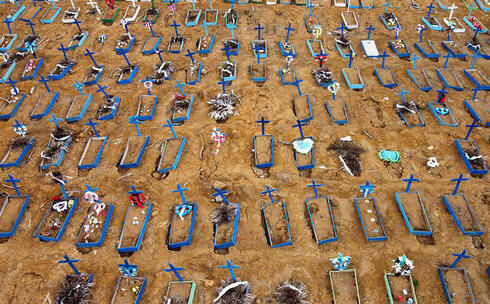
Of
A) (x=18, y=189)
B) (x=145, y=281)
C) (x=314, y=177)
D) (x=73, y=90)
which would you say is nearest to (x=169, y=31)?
(x=73, y=90)

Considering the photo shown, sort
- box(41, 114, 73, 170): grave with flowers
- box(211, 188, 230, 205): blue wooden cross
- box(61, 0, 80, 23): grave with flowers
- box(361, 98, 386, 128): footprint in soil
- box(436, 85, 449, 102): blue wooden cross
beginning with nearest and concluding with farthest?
box(211, 188, 230, 205): blue wooden cross
box(41, 114, 73, 170): grave with flowers
box(361, 98, 386, 128): footprint in soil
box(436, 85, 449, 102): blue wooden cross
box(61, 0, 80, 23): grave with flowers

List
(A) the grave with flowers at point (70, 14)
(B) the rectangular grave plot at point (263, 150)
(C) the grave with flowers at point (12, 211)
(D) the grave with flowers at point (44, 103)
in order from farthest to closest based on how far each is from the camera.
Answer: (A) the grave with flowers at point (70, 14), (D) the grave with flowers at point (44, 103), (B) the rectangular grave plot at point (263, 150), (C) the grave with flowers at point (12, 211)

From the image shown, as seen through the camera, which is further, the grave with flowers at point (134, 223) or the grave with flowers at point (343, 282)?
the grave with flowers at point (134, 223)

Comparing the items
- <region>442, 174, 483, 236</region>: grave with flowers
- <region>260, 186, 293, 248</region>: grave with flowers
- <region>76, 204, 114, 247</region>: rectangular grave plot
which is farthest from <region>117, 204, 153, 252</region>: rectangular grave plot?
<region>442, 174, 483, 236</region>: grave with flowers

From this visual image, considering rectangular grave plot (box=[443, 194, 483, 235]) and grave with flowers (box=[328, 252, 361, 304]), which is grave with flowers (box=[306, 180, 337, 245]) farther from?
rectangular grave plot (box=[443, 194, 483, 235])

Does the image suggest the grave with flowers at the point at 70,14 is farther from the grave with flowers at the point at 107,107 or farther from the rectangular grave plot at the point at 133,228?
the rectangular grave plot at the point at 133,228

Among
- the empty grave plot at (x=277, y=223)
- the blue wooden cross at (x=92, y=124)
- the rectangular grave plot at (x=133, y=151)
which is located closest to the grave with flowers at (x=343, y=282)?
the empty grave plot at (x=277, y=223)
